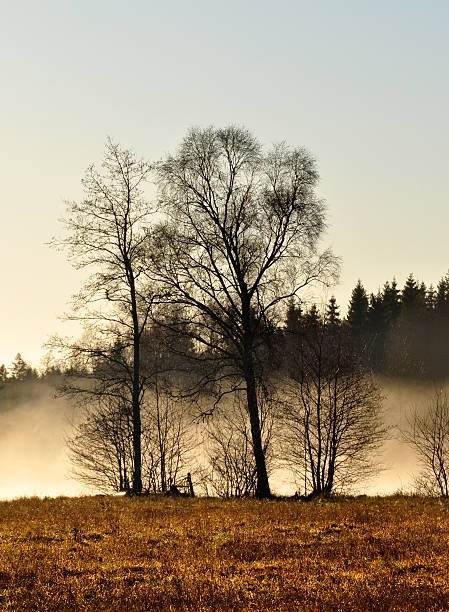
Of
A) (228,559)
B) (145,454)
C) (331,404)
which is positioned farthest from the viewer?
(145,454)

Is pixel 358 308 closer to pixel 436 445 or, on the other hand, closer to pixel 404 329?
pixel 404 329

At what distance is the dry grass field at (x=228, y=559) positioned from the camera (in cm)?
958

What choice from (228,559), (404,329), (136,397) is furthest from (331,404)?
(404,329)

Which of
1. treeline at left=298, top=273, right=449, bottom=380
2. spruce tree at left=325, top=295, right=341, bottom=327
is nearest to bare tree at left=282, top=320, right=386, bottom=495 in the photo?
spruce tree at left=325, top=295, right=341, bottom=327

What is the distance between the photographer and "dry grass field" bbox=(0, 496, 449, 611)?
377 inches

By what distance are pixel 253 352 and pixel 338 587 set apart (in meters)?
17.4

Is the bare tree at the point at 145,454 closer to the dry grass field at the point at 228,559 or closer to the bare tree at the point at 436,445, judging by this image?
the bare tree at the point at 436,445

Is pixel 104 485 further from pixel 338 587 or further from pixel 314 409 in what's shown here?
pixel 338 587

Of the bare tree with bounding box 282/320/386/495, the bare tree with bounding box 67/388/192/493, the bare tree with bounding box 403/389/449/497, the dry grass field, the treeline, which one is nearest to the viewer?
the dry grass field

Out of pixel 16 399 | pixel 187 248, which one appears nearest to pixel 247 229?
pixel 187 248

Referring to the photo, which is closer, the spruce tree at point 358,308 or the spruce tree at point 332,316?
the spruce tree at point 332,316

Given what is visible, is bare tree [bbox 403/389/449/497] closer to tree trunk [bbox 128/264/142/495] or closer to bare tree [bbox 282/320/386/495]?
bare tree [bbox 282/320/386/495]

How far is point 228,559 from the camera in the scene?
39.6ft

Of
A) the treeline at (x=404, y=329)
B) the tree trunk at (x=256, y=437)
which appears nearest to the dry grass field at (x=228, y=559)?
the tree trunk at (x=256, y=437)
